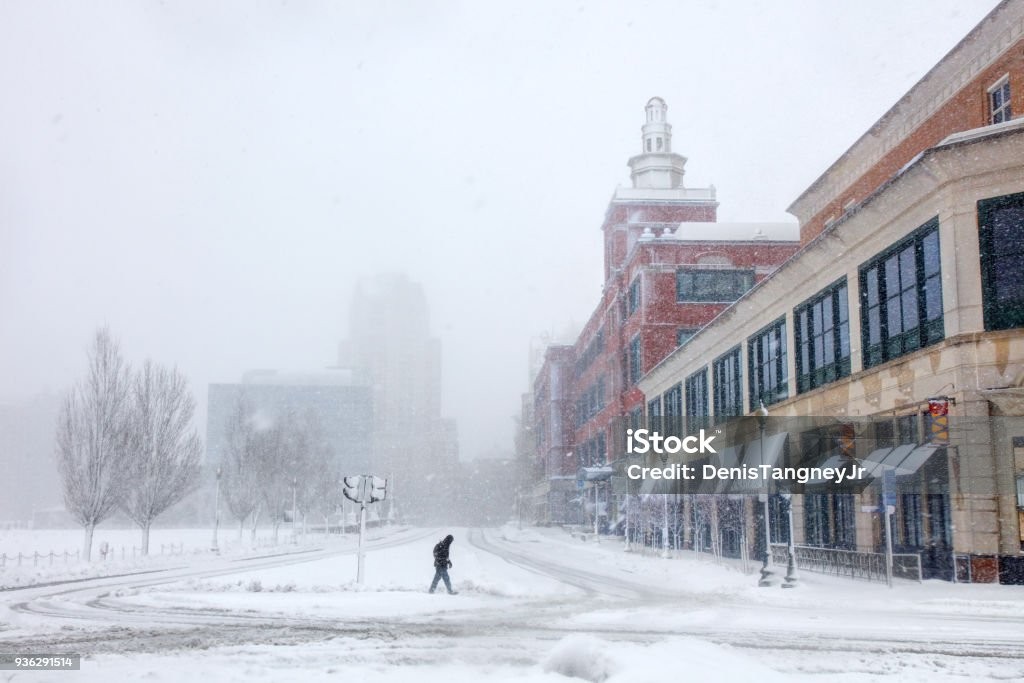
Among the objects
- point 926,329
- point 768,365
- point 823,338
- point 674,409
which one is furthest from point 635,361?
point 926,329

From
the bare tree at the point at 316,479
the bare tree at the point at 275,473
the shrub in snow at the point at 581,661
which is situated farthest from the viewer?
the bare tree at the point at 316,479

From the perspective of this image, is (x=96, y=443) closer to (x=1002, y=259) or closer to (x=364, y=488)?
(x=364, y=488)

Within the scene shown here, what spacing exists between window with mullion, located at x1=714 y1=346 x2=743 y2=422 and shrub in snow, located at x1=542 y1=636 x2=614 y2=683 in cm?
3263

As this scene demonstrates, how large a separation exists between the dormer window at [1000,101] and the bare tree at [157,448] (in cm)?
3912

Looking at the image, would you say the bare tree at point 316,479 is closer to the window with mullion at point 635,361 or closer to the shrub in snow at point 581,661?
the window with mullion at point 635,361

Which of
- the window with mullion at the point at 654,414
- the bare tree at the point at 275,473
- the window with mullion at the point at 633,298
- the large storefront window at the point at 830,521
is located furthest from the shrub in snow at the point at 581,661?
the bare tree at the point at 275,473

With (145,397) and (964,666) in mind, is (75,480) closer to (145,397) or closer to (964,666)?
(145,397)

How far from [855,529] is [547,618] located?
579 inches

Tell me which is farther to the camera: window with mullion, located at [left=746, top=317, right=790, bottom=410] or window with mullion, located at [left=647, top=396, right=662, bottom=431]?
window with mullion, located at [left=647, top=396, right=662, bottom=431]

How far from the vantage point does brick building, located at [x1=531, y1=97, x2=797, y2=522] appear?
192 ft

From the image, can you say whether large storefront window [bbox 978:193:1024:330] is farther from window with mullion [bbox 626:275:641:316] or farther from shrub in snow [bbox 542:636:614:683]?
window with mullion [bbox 626:275:641:316]

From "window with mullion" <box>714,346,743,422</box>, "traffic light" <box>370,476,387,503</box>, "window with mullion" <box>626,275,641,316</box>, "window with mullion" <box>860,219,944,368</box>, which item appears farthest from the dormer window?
"window with mullion" <box>626,275,641,316</box>

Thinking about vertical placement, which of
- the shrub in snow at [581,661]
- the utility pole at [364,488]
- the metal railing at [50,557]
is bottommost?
the metal railing at [50,557]

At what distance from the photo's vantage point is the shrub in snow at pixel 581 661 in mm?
9305
